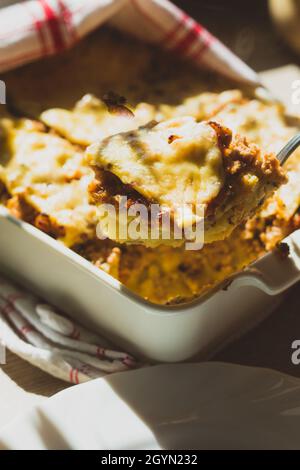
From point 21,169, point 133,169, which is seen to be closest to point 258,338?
point 133,169

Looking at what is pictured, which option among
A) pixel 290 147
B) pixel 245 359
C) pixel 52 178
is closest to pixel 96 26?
pixel 52 178

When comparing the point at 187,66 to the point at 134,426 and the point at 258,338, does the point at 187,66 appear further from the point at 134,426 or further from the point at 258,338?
the point at 134,426

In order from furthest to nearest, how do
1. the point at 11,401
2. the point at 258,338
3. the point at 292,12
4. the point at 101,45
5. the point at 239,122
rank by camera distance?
the point at 292,12 → the point at 101,45 → the point at 239,122 → the point at 258,338 → the point at 11,401

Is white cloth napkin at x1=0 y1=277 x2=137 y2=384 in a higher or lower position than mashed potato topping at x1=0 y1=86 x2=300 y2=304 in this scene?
lower

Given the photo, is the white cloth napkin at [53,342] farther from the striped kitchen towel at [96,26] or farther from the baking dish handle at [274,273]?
the striped kitchen towel at [96,26]

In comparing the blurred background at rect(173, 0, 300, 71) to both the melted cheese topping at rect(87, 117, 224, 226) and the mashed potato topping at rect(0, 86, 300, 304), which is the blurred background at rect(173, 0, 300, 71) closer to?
the mashed potato topping at rect(0, 86, 300, 304)

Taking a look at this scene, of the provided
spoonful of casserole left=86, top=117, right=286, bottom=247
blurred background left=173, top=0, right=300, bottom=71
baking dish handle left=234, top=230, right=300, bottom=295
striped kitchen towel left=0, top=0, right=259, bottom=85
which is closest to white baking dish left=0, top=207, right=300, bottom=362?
baking dish handle left=234, top=230, right=300, bottom=295

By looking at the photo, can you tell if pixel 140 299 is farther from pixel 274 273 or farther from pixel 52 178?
pixel 52 178
